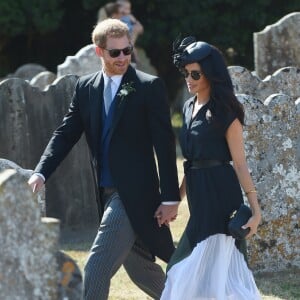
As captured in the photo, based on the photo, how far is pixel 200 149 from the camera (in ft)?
18.6

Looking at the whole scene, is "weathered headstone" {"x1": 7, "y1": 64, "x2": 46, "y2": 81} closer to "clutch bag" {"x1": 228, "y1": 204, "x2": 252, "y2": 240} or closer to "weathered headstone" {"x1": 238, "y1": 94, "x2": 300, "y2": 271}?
"weathered headstone" {"x1": 238, "y1": 94, "x2": 300, "y2": 271}

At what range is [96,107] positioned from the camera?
19.8 feet

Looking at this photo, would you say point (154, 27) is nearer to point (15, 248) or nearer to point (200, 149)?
point (200, 149)

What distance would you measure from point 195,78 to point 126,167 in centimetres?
62

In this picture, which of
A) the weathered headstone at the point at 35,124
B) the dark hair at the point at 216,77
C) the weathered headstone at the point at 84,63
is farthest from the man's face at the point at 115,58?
the weathered headstone at the point at 84,63

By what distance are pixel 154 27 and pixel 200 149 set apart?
13630 millimetres

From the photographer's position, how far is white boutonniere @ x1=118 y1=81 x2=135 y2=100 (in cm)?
594

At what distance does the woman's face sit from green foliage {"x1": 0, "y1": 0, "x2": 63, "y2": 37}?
13.5 m

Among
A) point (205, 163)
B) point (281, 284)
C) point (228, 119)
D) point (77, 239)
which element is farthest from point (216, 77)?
point (77, 239)

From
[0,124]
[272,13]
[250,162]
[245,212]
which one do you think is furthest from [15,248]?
[272,13]

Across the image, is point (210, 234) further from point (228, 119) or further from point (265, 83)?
point (265, 83)

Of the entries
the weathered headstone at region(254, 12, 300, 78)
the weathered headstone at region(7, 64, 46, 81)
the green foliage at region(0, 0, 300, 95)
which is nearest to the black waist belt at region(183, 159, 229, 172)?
the weathered headstone at region(254, 12, 300, 78)

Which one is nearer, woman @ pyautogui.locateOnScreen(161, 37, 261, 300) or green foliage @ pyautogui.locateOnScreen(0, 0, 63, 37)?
woman @ pyautogui.locateOnScreen(161, 37, 261, 300)

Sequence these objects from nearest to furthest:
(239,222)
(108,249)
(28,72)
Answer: (239,222) < (108,249) < (28,72)
